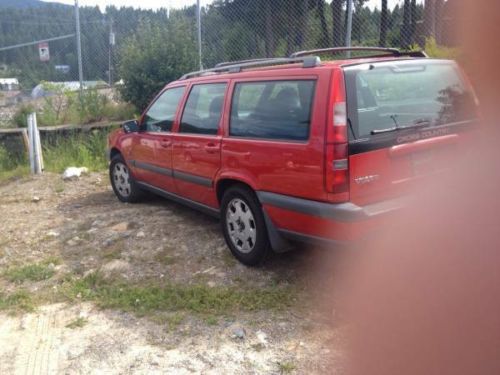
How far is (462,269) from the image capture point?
403 cm

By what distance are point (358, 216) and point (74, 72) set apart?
10783 mm

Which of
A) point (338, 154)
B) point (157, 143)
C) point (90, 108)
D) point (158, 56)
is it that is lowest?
point (157, 143)

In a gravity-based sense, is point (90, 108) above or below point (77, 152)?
above

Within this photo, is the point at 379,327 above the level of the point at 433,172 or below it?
below

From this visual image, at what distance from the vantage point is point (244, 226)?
455cm

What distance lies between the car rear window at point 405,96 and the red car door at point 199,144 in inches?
57.3

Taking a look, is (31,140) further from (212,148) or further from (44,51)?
(212,148)

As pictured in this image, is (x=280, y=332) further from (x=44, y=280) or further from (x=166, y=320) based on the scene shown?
(x=44, y=280)

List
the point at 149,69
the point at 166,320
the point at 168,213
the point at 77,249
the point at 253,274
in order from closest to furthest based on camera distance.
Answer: the point at 166,320 < the point at 253,274 < the point at 77,249 < the point at 168,213 < the point at 149,69

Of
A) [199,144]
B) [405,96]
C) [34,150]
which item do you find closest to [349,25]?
[199,144]

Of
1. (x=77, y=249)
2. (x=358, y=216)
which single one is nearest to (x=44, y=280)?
(x=77, y=249)

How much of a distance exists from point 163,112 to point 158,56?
17.0 ft

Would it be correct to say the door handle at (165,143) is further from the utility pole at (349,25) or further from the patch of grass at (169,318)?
the utility pole at (349,25)

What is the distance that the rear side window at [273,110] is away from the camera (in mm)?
3863
